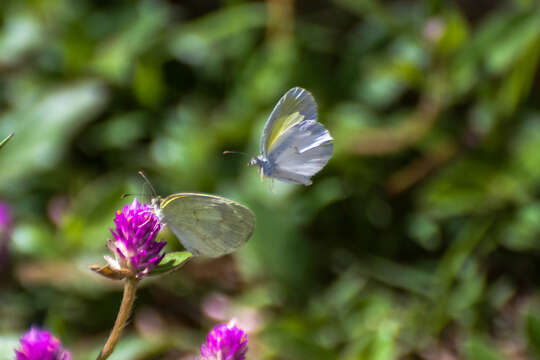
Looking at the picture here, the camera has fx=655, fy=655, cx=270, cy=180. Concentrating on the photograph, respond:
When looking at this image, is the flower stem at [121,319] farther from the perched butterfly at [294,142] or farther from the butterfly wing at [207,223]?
the perched butterfly at [294,142]

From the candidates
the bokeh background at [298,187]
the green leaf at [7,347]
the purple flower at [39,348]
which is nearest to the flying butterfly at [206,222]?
the purple flower at [39,348]

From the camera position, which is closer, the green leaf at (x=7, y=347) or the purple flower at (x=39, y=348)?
the purple flower at (x=39, y=348)

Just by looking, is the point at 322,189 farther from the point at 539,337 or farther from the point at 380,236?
the point at 539,337

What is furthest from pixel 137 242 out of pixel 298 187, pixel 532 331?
pixel 298 187

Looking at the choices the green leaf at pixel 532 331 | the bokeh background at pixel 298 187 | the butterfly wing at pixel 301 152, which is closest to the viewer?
the butterfly wing at pixel 301 152

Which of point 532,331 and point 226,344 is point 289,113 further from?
point 532,331

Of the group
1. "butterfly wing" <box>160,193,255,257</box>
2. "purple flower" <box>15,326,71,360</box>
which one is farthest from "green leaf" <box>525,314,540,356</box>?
"purple flower" <box>15,326,71,360</box>

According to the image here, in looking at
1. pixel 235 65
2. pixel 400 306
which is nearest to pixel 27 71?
pixel 235 65

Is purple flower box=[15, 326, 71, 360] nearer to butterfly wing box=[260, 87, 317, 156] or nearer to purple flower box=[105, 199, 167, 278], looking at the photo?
purple flower box=[105, 199, 167, 278]
